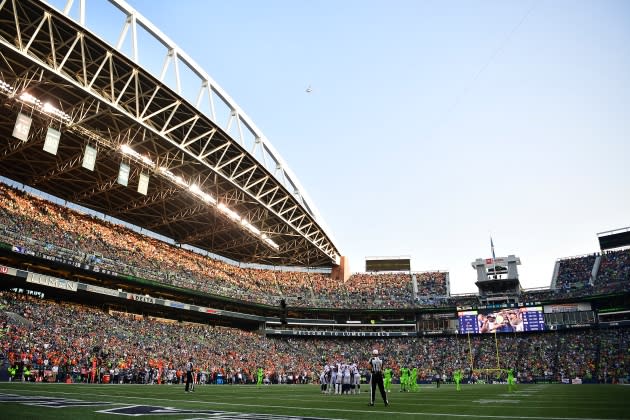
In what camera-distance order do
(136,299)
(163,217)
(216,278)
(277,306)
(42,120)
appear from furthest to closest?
(277,306)
(216,278)
(163,217)
(136,299)
(42,120)

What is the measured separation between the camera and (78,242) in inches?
1586

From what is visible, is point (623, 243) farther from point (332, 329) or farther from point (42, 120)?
point (42, 120)

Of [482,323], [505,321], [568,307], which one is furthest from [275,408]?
[568,307]

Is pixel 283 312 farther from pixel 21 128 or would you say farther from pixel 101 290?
pixel 21 128

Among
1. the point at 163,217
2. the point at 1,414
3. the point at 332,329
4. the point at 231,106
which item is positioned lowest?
the point at 1,414

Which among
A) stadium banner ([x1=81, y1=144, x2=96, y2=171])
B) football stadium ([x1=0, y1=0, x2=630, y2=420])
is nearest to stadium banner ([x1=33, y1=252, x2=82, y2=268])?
football stadium ([x1=0, y1=0, x2=630, y2=420])

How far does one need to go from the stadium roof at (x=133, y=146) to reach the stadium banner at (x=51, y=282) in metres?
9.52

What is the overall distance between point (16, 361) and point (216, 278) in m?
30.6

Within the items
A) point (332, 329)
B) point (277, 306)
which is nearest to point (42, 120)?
point (277, 306)

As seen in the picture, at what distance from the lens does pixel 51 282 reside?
34812mm

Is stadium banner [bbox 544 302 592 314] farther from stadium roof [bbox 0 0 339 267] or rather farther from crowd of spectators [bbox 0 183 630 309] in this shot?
stadium roof [bbox 0 0 339 267]

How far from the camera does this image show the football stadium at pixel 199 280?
88.5 feet

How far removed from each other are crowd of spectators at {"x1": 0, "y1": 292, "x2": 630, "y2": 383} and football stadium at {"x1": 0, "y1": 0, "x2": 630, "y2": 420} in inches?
8.9

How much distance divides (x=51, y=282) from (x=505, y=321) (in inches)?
1996
